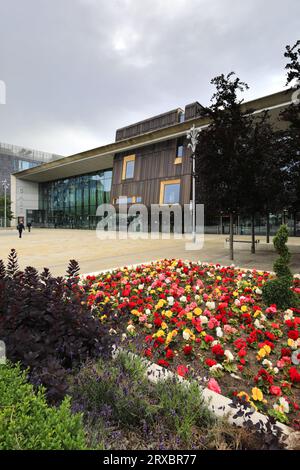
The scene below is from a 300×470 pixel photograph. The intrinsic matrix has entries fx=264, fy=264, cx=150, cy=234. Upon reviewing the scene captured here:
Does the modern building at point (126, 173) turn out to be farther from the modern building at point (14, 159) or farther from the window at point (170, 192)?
the modern building at point (14, 159)

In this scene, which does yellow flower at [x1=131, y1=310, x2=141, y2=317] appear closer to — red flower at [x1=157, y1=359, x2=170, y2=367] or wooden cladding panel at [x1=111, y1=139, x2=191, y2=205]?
red flower at [x1=157, y1=359, x2=170, y2=367]

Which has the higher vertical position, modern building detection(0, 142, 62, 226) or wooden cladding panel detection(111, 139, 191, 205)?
modern building detection(0, 142, 62, 226)

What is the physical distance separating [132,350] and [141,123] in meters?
43.3

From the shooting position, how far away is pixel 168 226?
112 ft

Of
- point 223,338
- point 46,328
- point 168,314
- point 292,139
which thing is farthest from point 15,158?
point 223,338

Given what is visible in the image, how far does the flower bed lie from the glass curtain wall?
43.4m

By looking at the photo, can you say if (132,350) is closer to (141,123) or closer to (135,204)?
(135,204)

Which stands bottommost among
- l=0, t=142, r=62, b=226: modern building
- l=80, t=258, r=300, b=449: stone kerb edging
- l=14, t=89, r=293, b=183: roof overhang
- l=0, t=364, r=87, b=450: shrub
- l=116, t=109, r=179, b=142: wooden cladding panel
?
l=80, t=258, r=300, b=449: stone kerb edging

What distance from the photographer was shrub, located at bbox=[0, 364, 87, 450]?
1328 millimetres

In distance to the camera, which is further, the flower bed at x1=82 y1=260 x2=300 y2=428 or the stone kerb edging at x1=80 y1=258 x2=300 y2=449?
the flower bed at x1=82 y1=260 x2=300 y2=428

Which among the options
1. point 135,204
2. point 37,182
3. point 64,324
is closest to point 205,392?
point 64,324

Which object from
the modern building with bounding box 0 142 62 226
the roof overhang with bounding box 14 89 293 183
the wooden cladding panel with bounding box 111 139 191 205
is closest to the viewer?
the roof overhang with bounding box 14 89 293 183

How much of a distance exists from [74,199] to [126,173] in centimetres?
1944

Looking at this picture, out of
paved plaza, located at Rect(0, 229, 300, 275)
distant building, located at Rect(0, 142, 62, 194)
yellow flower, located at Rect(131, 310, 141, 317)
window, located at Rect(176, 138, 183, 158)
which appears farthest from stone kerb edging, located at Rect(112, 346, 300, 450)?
distant building, located at Rect(0, 142, 62, 194)
